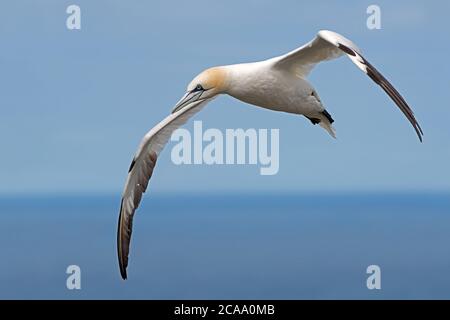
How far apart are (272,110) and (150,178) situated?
6.35ft

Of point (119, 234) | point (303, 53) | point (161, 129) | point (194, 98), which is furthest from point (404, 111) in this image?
point (119, 234)

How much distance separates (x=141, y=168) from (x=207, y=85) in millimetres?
Answer: 1726

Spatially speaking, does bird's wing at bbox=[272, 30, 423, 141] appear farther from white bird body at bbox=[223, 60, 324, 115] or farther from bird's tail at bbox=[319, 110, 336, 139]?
bird's tail at bbox=[319, 110, 336, 139]

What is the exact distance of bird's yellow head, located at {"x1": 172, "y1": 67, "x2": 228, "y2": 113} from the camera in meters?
11.1

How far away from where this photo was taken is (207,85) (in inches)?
437

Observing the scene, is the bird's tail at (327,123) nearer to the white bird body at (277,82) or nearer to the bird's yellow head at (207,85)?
the white bird body at (277,82)

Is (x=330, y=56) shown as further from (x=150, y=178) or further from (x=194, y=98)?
(x=150, y=178)

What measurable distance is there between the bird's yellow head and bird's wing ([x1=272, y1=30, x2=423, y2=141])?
567mm

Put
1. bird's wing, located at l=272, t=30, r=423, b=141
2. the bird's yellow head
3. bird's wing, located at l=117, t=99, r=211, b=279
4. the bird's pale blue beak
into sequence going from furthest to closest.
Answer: bird's wing, located at l=117, t=99, r=211, b=279, the bird's pale blue beak, the bird's yellow head, bird's wing, located at l=272, t=30, r=423, b=141

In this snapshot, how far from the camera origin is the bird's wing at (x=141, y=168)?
475 inches

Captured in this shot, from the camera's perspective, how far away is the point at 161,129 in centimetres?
1211

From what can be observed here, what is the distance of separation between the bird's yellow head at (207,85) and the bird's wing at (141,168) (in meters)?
0.43

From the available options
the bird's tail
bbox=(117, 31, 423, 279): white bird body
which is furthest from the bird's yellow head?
the bird's tail

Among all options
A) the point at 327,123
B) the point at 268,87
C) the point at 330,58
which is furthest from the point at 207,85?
the point at 327,123
